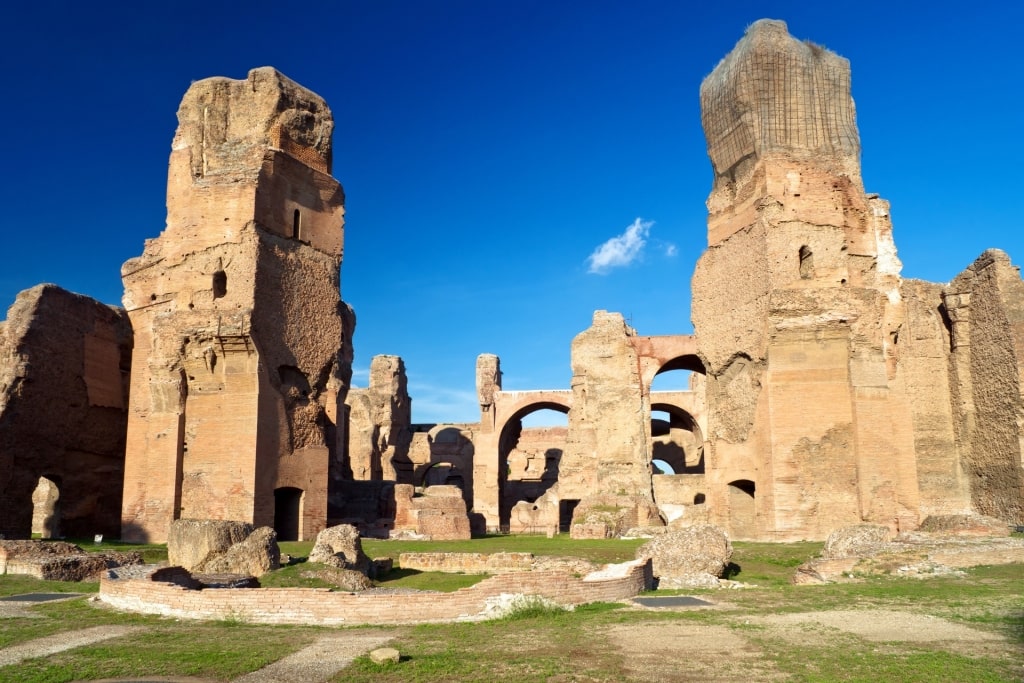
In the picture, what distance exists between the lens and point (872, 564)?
32.8 ft

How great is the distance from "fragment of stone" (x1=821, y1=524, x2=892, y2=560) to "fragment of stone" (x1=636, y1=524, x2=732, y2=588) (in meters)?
1.57

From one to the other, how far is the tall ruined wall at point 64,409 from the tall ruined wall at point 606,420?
519 inches

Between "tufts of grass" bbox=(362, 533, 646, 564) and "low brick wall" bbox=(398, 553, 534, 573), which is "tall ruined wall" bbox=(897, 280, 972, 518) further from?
"low brick wall" bbox=(398, 553, 534, 573)

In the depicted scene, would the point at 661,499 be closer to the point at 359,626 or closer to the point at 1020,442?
the point at 1020,442

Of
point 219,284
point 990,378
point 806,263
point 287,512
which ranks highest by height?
point 806,263

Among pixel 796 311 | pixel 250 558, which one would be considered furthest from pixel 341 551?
pixel 796 311

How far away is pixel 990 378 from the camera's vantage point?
17625 mm

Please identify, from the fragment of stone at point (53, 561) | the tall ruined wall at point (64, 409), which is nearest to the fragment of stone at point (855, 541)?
the fragment of stone at point (53, 561)

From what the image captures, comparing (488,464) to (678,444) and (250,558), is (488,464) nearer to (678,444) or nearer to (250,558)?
(678,444)

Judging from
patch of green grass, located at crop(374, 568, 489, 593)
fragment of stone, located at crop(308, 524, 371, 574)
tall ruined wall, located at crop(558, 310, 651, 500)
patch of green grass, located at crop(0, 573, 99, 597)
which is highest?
tall ruined wall, located at crop(558, 310, 651, 500)

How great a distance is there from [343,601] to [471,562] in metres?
5.17

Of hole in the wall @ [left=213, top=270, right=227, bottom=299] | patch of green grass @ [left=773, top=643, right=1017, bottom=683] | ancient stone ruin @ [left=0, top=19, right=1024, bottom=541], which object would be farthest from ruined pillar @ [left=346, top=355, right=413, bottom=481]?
patch of green grass @ [left=773, top=643, right=1017, bottom=683]

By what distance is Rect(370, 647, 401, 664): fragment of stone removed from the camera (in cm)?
509

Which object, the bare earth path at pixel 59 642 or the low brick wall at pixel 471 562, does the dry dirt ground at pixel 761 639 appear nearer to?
the bare earth path at pixel 59 642
